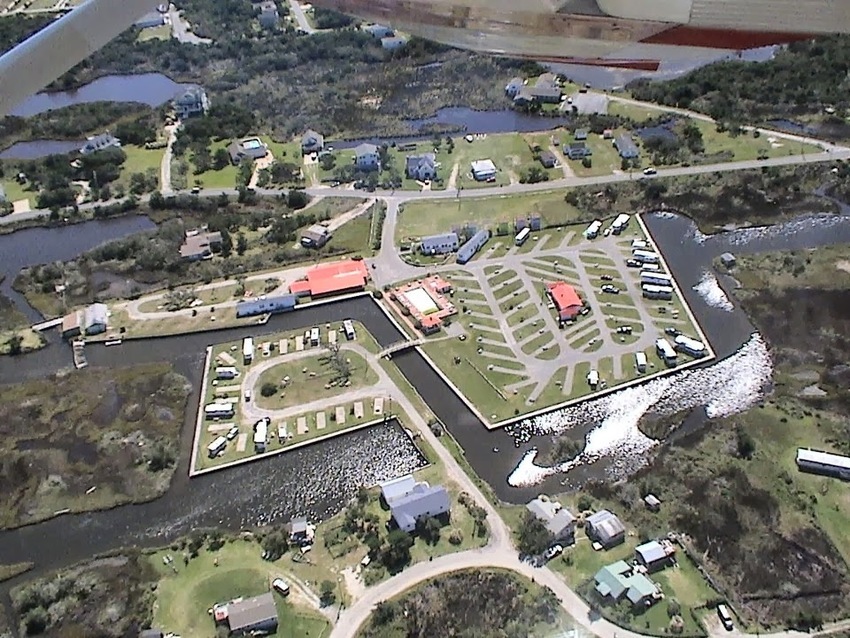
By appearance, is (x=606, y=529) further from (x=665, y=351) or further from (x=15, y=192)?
(x=15, y=192)

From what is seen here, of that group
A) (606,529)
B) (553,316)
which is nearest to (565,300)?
(553,316)

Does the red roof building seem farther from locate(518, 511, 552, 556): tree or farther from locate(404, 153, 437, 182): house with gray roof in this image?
locate(404, 153, 437, 182): house with gray roof

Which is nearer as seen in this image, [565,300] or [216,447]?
[216,447]

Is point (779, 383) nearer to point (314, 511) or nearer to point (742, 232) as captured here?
point (742, 232)

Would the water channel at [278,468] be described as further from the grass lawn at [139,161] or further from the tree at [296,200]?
the grass lawn at [139,161]

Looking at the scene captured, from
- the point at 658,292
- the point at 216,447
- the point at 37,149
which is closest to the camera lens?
the point at 216,447

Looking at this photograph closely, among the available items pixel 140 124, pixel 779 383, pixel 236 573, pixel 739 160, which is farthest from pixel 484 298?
pixel 140 124

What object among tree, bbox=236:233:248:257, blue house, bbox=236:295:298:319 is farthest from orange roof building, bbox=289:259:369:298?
tree, bbox=236:233:248:257
